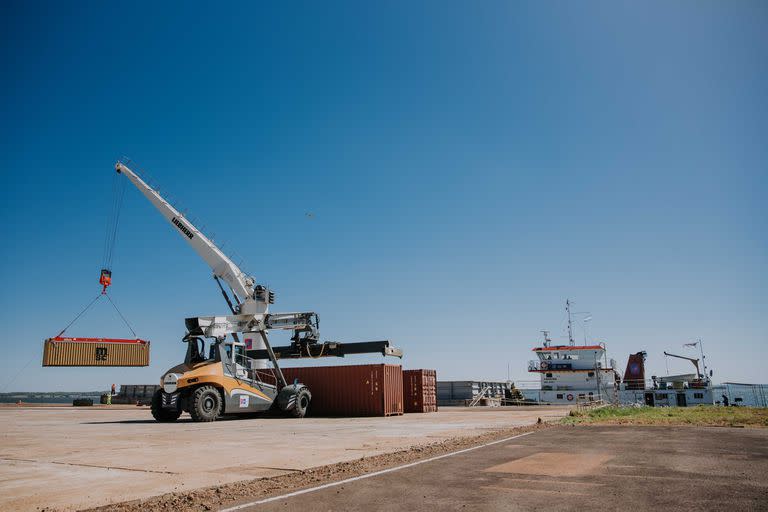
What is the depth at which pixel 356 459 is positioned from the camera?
907cm

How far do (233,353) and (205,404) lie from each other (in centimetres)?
254

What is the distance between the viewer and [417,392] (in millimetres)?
31484

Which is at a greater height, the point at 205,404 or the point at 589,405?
the point at 205,404

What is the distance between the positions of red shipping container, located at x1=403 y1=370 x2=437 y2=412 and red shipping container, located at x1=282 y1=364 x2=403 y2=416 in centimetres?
312

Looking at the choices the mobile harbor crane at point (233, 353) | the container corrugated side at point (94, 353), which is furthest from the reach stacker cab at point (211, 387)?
the container corrugated side at point (94, 353)

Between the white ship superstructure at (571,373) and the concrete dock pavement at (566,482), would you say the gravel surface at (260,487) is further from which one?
the white ship superstructure at (571,373)

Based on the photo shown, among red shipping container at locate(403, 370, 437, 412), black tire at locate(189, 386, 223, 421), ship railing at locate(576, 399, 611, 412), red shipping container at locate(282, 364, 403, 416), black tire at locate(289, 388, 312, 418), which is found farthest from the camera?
red shipping container at locate(403, 370, 437, 412)

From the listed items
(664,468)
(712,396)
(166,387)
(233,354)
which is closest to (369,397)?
(233,354)

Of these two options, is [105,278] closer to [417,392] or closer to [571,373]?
[417,392]

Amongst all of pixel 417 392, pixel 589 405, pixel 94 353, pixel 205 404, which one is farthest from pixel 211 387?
pixel 94 353

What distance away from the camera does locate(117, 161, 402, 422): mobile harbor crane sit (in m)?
19.5

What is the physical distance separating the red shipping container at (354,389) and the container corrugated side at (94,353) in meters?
24.7

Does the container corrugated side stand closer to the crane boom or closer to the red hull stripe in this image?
the crane boom

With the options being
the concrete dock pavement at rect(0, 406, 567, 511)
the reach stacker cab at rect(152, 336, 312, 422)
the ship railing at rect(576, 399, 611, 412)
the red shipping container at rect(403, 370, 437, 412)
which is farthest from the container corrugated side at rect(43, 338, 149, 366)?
the ship railing at rect(576, 399, 611, 412)
